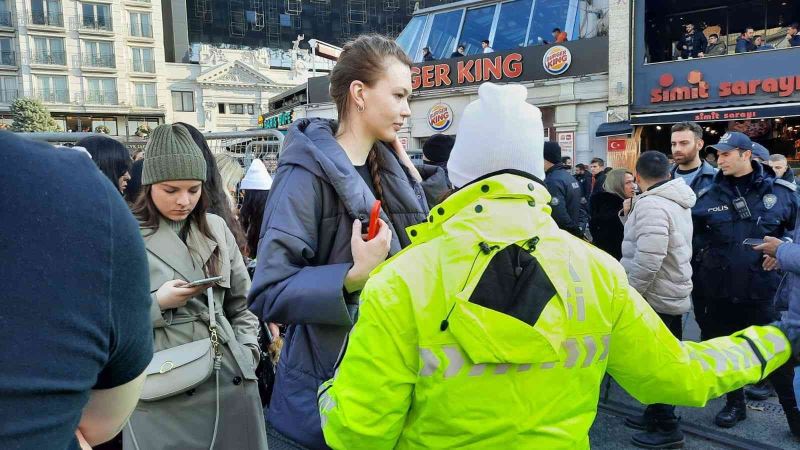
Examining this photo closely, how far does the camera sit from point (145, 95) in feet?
161

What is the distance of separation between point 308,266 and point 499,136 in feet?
2.38

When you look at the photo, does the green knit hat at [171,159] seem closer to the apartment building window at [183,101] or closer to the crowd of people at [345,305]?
the crowd of people at [345,305]

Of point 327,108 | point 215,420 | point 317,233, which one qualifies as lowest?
point 215,420

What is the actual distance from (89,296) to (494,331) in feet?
2.76

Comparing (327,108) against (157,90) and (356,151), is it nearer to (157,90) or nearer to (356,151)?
(356,151)

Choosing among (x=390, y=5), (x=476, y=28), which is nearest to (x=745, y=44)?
(x=476, y=28)

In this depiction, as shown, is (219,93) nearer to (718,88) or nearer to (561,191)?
(718,88)

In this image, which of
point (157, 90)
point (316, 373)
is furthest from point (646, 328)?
point (157, 90)

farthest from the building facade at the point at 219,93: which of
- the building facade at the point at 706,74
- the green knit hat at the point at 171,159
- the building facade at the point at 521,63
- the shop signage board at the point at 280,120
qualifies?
the green knit hat at the point at 171,159

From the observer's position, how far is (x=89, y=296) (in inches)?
32.8

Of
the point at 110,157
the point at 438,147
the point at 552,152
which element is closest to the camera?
the point at 110,157

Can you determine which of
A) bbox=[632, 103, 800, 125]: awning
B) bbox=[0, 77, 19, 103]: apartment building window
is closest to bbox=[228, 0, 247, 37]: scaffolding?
bbox=[0, 77, 19, 103]: apartment building window

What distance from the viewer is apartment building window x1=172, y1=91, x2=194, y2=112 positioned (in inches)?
2003

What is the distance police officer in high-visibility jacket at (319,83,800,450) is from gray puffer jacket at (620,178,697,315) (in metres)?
2.84
